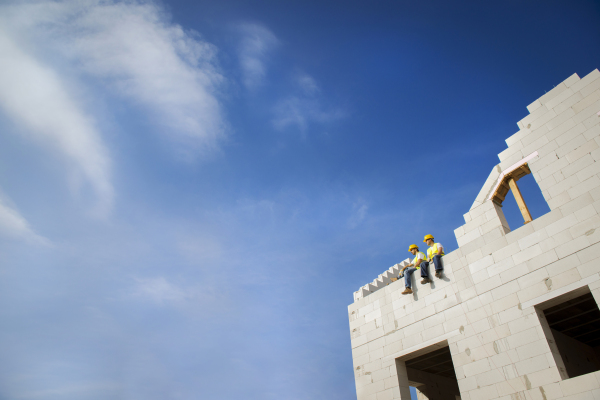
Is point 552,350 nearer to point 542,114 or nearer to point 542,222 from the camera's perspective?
point 542,222

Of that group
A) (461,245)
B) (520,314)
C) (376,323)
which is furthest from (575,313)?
(376,323)

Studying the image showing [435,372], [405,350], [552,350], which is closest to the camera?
[552,350]

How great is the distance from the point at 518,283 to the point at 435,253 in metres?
3.52

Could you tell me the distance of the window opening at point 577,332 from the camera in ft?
43.7

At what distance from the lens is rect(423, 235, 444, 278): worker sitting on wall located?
14.7 m

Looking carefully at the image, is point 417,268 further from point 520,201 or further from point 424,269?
point 520,201

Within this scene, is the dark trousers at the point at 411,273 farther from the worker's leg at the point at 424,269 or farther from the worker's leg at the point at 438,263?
the worker's leg at the point at 438,263

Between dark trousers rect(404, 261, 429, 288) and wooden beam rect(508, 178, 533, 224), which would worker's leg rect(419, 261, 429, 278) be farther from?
wooden beam rect(508, 178, 533, 224)

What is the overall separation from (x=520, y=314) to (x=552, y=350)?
1326 mm

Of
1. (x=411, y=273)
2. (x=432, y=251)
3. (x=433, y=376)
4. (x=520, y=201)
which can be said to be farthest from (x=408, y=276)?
(x=433, y=376)

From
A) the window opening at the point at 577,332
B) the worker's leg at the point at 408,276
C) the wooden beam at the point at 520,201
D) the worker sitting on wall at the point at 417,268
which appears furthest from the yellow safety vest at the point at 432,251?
the window opening at the point at 577,332

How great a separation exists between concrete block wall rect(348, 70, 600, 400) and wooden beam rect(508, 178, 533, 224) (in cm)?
63

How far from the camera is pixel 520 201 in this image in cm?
1382

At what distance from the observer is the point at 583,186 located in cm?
1175
